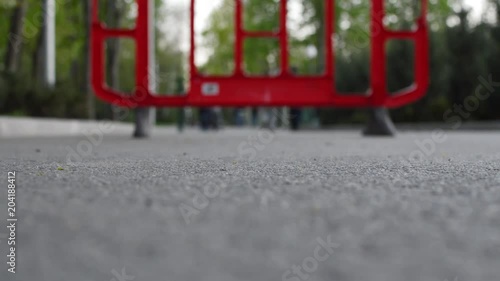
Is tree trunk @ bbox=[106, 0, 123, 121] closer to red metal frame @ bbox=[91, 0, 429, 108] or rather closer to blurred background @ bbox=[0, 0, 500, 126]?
blurred background @ bbox=[0, 0, 500, 126]

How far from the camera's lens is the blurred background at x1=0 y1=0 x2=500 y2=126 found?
10219 mm

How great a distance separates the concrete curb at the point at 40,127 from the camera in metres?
6.78

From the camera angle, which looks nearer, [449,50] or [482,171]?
[482,171]

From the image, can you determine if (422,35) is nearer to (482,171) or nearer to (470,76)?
(482,171)

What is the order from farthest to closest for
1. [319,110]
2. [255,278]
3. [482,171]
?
[319,110], [482,171], [255,278]

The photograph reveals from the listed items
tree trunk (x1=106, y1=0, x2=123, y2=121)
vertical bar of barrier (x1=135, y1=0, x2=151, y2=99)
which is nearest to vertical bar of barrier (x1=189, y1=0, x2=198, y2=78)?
vertical bar of barrier (x1=135, y1=0, x2=151, y2=99)

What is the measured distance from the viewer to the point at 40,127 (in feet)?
25.6

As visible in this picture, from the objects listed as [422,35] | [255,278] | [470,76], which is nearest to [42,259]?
[255,278]

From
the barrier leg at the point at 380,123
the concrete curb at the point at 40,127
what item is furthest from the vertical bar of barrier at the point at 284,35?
the concrete curb at the point at 40,127

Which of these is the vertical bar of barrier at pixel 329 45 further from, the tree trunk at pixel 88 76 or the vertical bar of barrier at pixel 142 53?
the tree trunk at pixel 88 76

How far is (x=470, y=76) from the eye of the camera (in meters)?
11.9

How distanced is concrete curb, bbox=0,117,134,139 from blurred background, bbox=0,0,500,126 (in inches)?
14.8

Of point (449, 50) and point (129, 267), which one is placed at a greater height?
point (449, 50)

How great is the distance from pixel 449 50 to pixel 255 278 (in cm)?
1229
